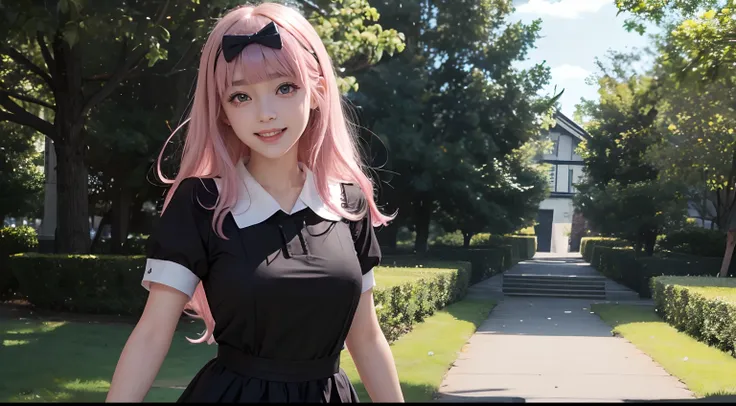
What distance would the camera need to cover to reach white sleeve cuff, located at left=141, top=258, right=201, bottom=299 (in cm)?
220

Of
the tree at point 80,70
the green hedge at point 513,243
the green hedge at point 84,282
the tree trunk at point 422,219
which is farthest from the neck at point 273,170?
the green hedge at point 513,243

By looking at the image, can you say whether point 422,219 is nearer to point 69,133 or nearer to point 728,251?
point 728,251

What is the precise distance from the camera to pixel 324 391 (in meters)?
2.33

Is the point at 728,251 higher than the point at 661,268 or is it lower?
higher

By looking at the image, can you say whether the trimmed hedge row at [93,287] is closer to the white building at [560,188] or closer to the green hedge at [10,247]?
the green hedge at [10,247]

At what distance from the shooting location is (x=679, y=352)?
14547 millimetres

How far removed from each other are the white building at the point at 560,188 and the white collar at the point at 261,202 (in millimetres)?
59930

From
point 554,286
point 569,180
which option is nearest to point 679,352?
point 554,286

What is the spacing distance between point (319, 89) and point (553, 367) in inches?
421

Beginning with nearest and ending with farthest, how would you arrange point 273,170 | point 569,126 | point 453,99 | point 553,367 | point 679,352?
point 273,170 < point 553,367 < point 679,352 < point 453,99 < point 569,126

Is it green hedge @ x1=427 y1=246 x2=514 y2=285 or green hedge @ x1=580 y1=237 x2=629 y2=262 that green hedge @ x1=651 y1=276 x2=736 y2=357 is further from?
green hedge @ x1=580 y1=237 x2=629 y2=262

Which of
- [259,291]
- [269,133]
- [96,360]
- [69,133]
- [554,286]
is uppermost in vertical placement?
[69,133]

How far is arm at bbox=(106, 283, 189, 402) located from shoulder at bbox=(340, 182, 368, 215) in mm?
586

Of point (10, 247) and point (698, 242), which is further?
point (698, 242)
